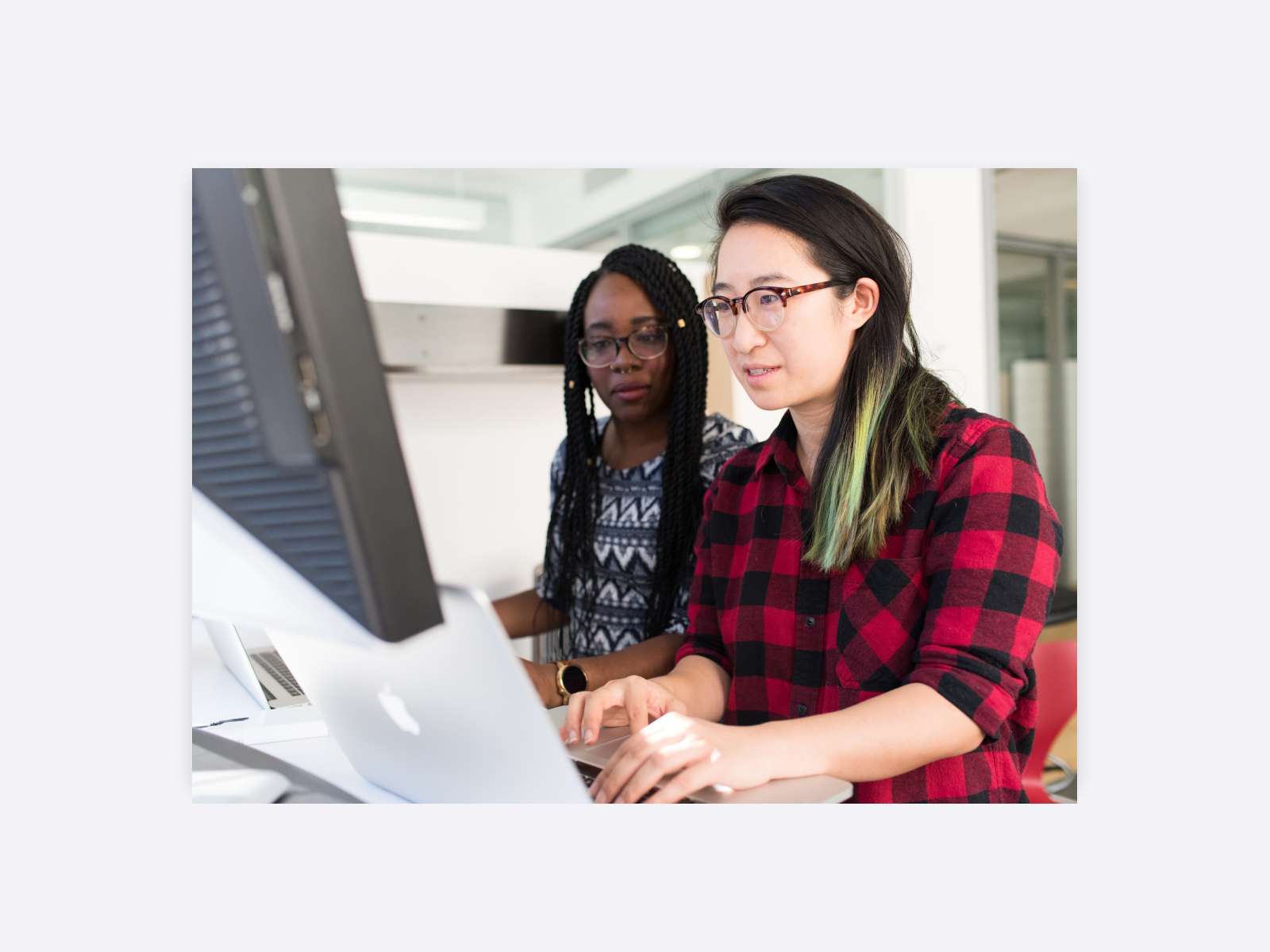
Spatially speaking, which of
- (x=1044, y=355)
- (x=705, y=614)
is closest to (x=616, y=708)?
(x=705, y=614)

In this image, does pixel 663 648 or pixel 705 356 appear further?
pixel 705 356

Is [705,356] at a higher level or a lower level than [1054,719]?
higher

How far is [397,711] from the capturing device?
0.69m

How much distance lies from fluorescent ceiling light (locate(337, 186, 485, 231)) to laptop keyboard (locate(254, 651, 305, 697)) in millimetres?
597

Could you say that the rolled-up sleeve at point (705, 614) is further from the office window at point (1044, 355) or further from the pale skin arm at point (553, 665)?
the office window at point (1044, 355)

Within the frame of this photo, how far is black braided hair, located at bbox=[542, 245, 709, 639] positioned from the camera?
1438mm

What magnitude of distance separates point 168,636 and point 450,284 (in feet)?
2.41

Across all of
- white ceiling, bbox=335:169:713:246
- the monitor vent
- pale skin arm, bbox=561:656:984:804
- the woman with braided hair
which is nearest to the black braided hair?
the woman with braided hair

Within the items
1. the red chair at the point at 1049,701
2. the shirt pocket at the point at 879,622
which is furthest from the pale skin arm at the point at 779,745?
the red chair at the point at 1049,701

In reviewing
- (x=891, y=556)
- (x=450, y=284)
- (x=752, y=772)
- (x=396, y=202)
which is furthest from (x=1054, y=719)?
(x=396, y=202)

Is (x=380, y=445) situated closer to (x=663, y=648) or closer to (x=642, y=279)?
(x=663, y=648)

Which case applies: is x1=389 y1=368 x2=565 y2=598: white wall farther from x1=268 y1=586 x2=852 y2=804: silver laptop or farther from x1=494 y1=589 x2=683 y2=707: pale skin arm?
x1=268 y1=586 x2=852 y2=804: silver laptop

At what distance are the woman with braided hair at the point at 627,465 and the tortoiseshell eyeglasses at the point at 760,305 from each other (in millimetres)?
451

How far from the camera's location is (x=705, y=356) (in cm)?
159
